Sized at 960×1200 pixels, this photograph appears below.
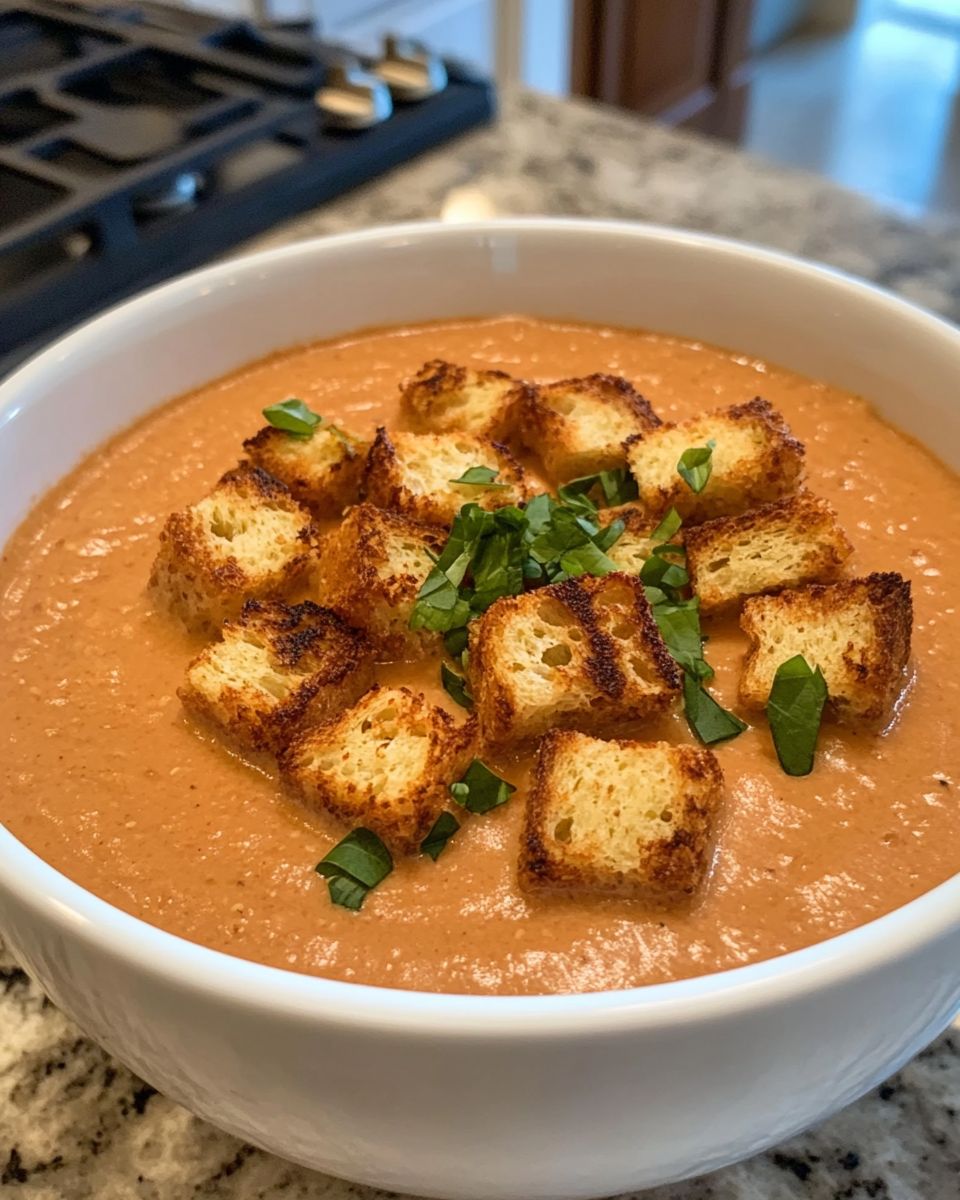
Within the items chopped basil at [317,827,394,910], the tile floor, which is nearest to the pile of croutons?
chopped basil at [317,827,394,910]

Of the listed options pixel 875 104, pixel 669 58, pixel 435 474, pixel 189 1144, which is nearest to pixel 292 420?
pixel 435 474

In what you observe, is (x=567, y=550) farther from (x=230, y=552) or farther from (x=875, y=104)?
(x=875, y=104)

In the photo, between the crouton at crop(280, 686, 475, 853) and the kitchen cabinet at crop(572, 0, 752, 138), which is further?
the kitchen cabinet at crop(572, 0, 752, 138)

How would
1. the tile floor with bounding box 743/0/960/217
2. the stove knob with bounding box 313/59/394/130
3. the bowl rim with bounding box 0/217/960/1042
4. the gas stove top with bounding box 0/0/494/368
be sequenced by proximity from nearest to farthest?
the bowl rim with bounding box 0/217/960/1042, the gas stove top with bounding box 0/0/494/368, the stove knob with bounding box 313/59/394/130, the tile floor with bounding box 743/0/960/217

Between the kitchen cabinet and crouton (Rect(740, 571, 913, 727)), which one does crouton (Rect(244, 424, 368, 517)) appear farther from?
the kitchen cabinet

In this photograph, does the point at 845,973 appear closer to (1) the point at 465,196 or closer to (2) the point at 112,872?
(2) the point at 112,872

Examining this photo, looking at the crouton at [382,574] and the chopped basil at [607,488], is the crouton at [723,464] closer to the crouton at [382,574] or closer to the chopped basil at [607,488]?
the chopped basil at [607,488]

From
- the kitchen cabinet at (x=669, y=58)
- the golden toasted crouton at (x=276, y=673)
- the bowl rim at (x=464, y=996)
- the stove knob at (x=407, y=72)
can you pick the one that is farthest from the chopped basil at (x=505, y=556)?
the kitchen cabinet at (x=669, y=58)
